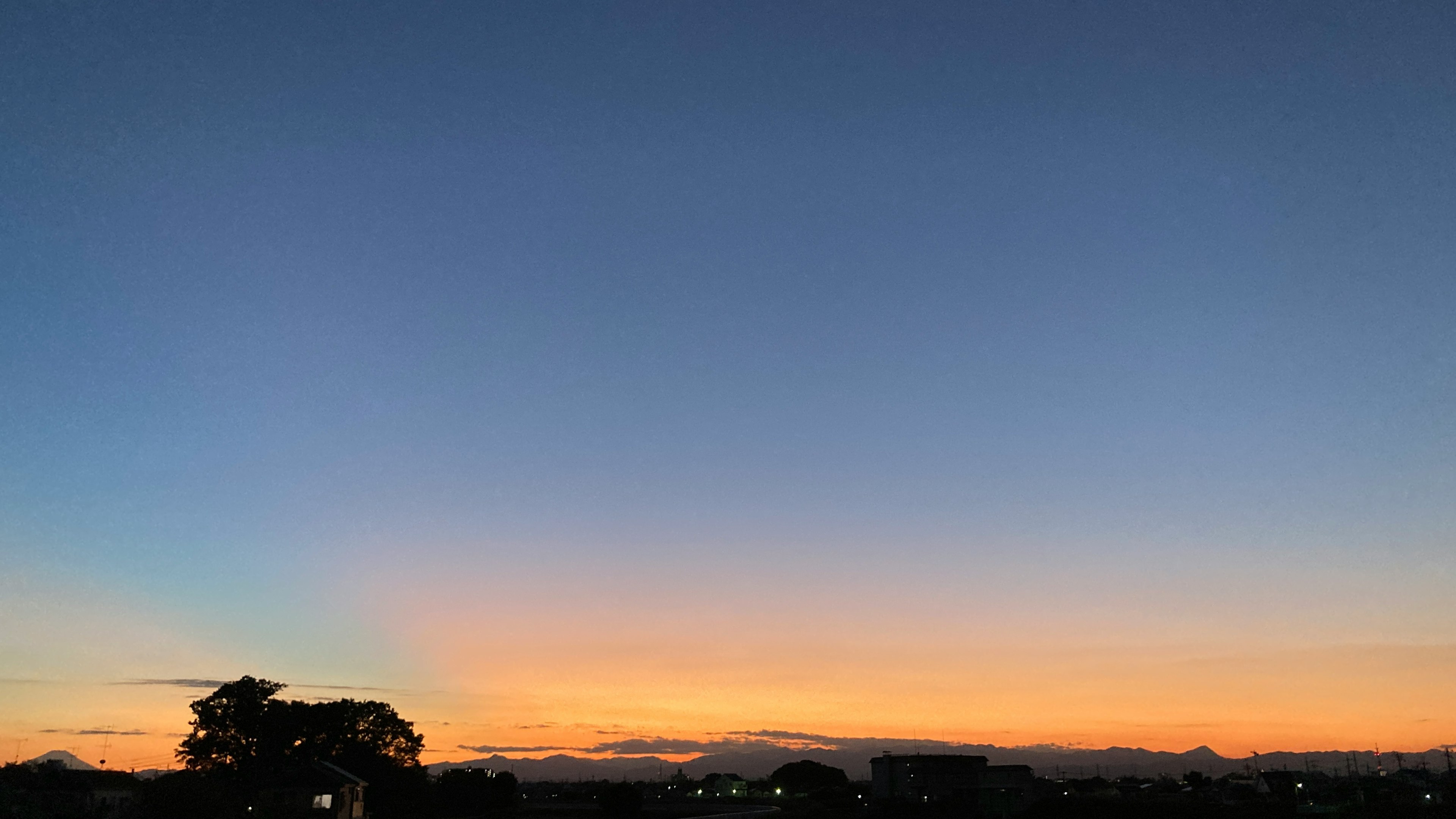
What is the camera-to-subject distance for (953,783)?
154m

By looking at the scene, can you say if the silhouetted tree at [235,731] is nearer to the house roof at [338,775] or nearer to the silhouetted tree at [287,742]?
the silhouetted tree at [287,742]

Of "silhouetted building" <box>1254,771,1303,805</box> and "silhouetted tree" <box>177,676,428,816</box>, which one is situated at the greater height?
"silhouetted tree" <box>177,676,428,816</box>

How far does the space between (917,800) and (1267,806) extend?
5675cm

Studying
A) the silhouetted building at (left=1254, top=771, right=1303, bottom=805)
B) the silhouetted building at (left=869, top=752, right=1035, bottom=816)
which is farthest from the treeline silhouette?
the silhouetted building at (left=1254, top=771, right=1303, bottom=805)

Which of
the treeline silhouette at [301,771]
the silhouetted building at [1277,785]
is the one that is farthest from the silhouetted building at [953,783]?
the treeline silhouette at [301,771]

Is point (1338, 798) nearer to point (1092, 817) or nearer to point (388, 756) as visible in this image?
point (1092, 817)

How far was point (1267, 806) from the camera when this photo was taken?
359 ft

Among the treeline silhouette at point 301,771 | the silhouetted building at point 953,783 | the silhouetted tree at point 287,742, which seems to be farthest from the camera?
the silhouetted building at point 953,783

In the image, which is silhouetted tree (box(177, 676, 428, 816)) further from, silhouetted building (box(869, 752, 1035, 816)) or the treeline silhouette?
silhouetted building (box(869, 752, 1035, 816))

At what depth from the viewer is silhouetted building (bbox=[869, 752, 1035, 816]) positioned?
463ft

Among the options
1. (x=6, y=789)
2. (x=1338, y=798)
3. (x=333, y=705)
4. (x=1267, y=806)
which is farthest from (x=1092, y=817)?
(x=6, y=789)

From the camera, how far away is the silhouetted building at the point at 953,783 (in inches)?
5551

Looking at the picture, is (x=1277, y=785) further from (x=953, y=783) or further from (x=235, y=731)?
(x=235, y=731)

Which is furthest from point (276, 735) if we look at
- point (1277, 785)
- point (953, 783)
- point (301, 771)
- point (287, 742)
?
point (1277, 785)
